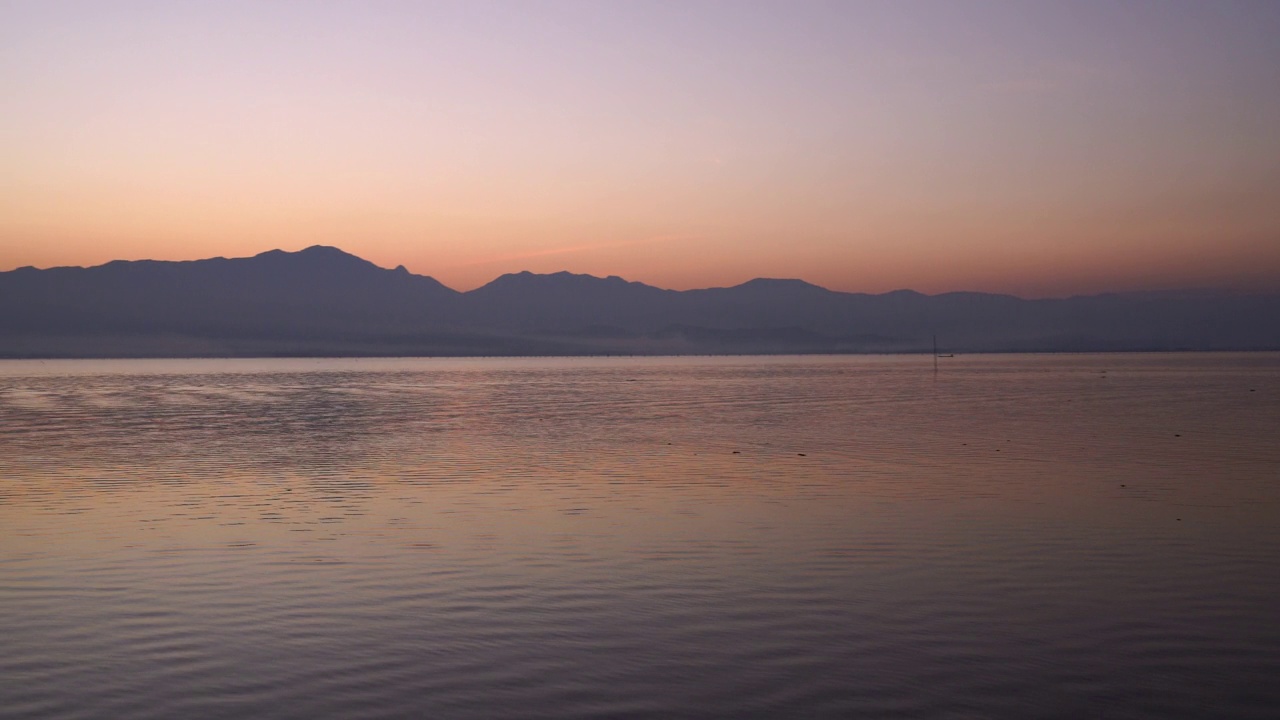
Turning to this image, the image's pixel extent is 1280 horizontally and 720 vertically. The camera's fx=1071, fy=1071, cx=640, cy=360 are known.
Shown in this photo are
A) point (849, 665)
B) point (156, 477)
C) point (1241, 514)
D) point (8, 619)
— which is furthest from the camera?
point (156, 477)

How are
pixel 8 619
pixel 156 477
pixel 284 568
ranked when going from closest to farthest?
pixel 8 619
pixel 284 568
pixel 156 477

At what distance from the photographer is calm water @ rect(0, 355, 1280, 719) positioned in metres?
11.4

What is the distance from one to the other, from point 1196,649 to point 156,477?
90.5 ft

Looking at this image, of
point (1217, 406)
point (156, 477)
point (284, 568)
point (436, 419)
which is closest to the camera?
point (284, 568)

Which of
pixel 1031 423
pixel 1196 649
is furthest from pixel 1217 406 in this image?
pixel 1196 649

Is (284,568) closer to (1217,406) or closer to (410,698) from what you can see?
(410,698)

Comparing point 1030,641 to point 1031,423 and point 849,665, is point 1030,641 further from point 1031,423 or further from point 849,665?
point 1031,423

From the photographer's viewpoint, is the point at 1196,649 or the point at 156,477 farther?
the point at 156,477

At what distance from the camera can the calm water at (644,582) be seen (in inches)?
449

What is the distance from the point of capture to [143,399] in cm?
8444

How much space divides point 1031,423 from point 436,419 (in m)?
31.1

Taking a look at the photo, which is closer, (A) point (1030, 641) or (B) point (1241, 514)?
(A) point (1030, 641)

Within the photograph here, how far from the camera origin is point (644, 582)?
17.0 meters

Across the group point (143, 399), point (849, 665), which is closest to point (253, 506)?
point (849, 665)
